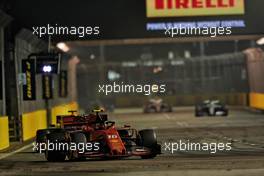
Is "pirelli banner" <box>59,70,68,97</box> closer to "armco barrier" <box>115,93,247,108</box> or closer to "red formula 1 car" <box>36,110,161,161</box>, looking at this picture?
"red formula 1 car" <box>36,110,161,161</box>

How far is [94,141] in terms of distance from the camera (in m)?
16.6

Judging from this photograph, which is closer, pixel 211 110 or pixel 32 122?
pixel 32 122

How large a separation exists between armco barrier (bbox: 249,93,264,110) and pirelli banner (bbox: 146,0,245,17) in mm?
21970

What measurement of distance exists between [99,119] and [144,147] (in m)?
1.33

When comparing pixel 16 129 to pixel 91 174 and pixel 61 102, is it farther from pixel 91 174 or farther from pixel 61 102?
pixel 61 102

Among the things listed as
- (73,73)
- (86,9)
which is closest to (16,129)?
(86,9)

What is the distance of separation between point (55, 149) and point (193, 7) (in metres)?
11.5

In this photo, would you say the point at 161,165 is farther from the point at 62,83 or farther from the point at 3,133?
the point at 62,83

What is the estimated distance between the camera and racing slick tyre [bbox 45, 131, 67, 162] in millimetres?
16562

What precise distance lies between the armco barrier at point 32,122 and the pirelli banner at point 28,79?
831mm

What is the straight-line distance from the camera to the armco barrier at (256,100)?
158ft

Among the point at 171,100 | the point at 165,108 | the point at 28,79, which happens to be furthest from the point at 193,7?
the point at 171,100

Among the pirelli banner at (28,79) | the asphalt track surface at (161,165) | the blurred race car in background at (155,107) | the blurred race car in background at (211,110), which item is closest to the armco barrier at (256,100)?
the blurred race car in background at (211,110)

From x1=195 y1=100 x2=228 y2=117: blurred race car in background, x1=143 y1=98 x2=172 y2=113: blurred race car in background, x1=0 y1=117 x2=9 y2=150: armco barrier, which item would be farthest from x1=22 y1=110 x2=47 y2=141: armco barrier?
x1=143 y1=98 x2=172 y2=113: blurred race car in background
